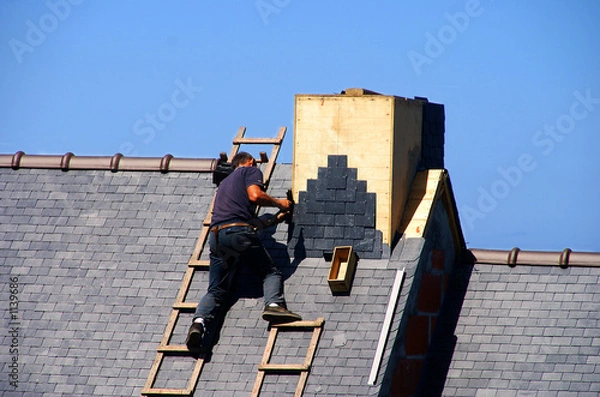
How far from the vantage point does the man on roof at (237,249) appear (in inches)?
532

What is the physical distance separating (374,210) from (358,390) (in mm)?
2455

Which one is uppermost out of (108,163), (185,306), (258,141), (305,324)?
(258,141)

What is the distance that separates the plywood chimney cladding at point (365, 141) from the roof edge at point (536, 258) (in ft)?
4.68

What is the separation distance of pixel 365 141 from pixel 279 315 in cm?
245

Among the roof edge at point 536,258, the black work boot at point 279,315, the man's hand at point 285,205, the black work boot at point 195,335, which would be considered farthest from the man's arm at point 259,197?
the roof edge at point 536,258

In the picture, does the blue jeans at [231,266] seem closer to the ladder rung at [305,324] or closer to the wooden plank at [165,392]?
the ladder rung at [305,324]

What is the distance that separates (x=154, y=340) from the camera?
1376 centimetres

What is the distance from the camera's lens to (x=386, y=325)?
13.1 m

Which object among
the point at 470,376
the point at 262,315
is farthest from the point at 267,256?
the point at 470,376

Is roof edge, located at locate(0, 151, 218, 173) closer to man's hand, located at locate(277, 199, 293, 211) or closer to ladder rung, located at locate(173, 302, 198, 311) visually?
man's hand, located at locate(277, 199, 293, 211)

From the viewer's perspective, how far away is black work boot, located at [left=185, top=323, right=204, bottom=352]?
43.5 ft

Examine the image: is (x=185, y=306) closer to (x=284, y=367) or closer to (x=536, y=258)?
(x=284, y=367)

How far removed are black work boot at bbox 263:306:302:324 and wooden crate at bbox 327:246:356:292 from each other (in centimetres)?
58

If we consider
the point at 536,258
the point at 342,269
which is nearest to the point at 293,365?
the point at 342,269
